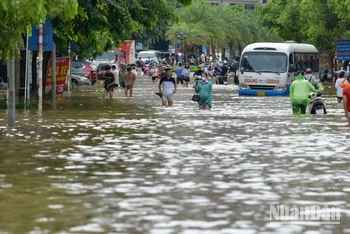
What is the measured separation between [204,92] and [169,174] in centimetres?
1907

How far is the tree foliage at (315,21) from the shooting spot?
68.1 metres

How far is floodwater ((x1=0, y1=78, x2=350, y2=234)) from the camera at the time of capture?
1038 centimetres

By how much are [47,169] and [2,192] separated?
2.57m

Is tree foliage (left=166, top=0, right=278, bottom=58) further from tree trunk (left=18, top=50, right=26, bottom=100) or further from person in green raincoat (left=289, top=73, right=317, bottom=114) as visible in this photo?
person in green raincoat (left=289, top=73, right=317, bottom=114)

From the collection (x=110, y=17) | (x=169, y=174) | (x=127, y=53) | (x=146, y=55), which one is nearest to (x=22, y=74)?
(x=110, y=17)

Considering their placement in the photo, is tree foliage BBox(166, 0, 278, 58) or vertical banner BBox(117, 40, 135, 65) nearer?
vertical banner BBox(117, 40, 135, 65)

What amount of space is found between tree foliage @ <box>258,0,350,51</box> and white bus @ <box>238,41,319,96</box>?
10.4m

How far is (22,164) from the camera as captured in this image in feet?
52.9

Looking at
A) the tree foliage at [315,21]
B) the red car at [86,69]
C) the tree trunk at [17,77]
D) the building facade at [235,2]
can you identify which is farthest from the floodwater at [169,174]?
the building facade at [235,2]

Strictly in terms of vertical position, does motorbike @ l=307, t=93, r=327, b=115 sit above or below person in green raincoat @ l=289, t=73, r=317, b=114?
below

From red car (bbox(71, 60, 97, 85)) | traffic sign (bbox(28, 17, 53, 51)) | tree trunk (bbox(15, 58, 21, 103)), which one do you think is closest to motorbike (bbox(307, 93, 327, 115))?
traffic sign (bbox(28, 17, 53, 51))

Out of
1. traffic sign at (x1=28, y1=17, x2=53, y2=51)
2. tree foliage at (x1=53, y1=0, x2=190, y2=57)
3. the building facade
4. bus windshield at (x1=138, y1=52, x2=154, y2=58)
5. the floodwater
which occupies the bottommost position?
the floodwater

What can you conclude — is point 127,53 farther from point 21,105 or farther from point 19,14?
point 19,14

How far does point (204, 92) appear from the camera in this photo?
110 ft
